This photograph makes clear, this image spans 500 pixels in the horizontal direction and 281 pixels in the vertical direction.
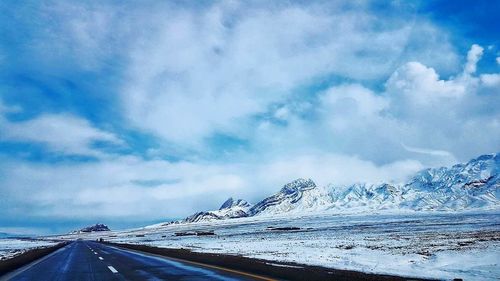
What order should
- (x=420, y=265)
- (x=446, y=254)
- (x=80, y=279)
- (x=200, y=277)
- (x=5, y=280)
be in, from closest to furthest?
(x=200, y=277) < (x=80, y=279) < (x=5, y=280) < (x=420, y=265) < (x=446, y=254)

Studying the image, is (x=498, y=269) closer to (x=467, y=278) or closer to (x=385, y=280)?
(x=467, y=278)

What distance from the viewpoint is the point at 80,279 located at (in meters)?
17.4

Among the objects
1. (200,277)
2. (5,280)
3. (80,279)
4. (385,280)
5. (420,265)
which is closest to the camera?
(385,280)

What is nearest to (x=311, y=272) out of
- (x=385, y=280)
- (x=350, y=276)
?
(x=350, y=276)

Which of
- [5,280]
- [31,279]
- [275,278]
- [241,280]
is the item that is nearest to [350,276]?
[275,278]

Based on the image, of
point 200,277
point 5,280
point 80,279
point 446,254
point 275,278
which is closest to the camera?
point 275,278

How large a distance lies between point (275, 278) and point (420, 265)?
9.83 m

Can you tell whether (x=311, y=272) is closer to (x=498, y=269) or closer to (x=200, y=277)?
(x=200, y=277)

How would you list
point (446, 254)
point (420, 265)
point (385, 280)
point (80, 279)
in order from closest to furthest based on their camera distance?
point (385, 280), point (80, 279), point (420, 265), point (446, 254)

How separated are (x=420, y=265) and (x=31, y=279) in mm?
17962

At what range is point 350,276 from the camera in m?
15.4

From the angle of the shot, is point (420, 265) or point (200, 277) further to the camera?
point (420, 265)

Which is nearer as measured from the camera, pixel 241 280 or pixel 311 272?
pixel 241 280

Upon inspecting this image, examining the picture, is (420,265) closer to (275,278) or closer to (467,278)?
(467,278)
